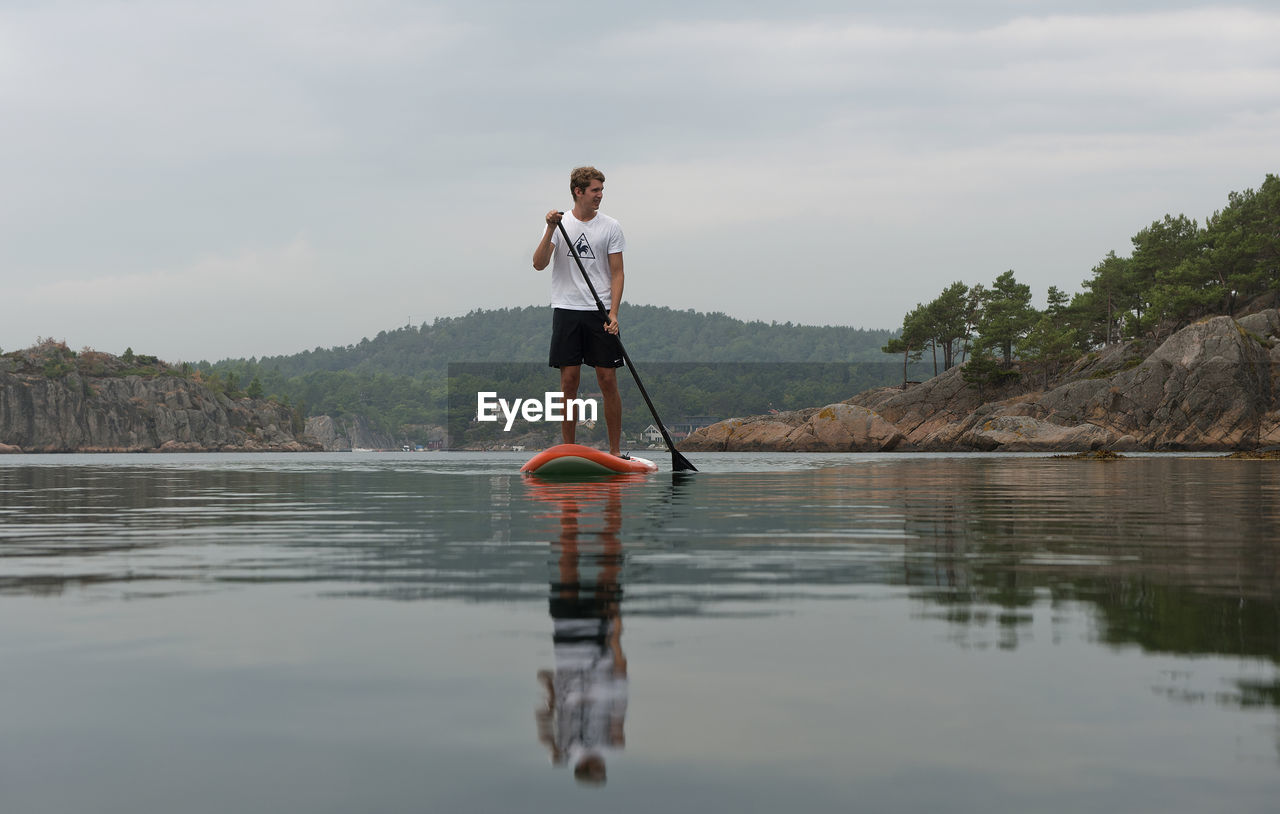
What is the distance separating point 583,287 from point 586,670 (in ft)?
35.8

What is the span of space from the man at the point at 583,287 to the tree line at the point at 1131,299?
76010 millimetres

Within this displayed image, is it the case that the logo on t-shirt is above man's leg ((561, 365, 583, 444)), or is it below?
above

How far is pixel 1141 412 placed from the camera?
67.8 metres

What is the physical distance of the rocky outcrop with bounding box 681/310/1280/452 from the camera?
6341cm

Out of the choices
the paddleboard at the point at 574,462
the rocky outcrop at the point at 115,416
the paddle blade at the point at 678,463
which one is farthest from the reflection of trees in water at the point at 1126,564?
the rocky outcrop at the point at 115,416

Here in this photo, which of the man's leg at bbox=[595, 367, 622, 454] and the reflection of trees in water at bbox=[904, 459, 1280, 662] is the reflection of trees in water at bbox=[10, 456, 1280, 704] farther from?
the man's leg at bbox=[595, 367, 622, 454]

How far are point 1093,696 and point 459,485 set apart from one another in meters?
10.6

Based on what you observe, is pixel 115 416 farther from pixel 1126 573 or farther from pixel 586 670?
pixel 586 670

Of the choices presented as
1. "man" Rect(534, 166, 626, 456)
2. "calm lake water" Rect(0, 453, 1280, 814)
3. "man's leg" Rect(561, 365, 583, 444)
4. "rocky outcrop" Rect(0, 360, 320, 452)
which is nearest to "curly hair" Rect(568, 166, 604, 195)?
"man" Rect(534, 166, 626, 456)

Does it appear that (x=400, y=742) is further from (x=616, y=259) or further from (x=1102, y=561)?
(x=616, y=259)

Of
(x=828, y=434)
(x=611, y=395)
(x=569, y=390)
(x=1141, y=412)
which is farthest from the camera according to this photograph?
(x=828, y=434)

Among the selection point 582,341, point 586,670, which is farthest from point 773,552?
point 582,341

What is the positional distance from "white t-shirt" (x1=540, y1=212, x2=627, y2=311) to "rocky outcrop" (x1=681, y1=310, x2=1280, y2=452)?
2177 inches

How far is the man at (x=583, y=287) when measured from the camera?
13.0 meters
